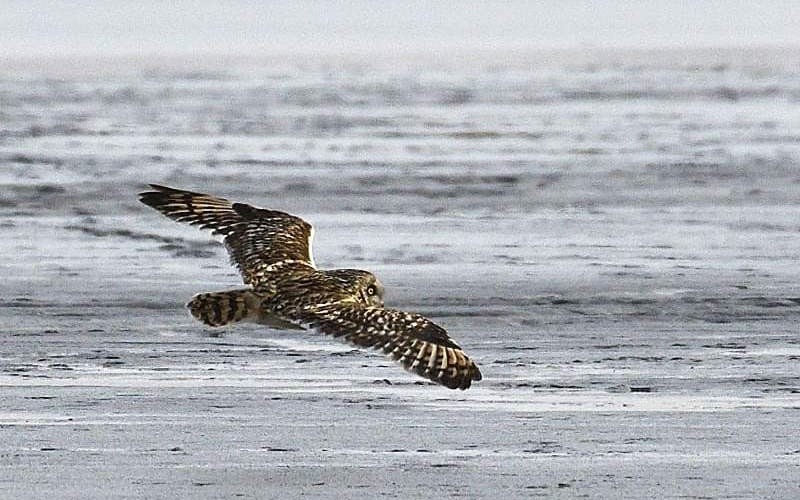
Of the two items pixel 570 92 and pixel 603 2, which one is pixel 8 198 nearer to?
pixel 570 92

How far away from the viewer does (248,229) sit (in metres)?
10.7

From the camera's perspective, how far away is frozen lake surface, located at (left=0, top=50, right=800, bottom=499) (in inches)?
340

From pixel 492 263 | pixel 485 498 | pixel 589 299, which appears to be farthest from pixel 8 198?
pixel 485 498

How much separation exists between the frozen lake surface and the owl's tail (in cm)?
43

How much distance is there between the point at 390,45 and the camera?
48344mm

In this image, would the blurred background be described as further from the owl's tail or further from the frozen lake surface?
the owl's tail

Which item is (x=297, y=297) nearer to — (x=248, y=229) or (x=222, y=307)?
(x=222, y=307)

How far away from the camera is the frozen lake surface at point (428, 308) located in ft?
28.3

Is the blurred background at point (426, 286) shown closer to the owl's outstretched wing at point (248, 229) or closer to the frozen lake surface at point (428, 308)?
the frozen lake surface at point (428, 308)

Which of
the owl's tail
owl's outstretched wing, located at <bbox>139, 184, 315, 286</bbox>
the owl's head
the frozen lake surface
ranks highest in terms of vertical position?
→ owl's outstretched wing, located at <bbox>139, 184, 315, 286</bbox>

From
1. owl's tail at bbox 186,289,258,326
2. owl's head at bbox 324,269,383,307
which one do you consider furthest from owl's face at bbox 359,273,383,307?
owl's tail at bbox 186,289,258,326

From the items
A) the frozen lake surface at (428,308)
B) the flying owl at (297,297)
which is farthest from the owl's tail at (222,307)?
the frozen lake surface at (428,308)

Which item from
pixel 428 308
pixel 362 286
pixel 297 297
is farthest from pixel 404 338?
pixel 428 308

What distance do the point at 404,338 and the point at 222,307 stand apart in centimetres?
100
